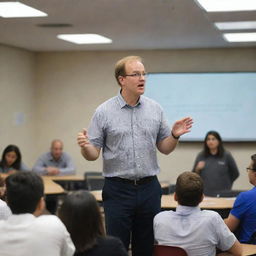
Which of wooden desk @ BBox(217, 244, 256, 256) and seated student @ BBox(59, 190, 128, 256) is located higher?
seated student @ BBox(59, 190, 128, 256)

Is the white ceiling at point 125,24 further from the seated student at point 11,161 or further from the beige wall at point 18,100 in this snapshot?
the seated student at point 11,161

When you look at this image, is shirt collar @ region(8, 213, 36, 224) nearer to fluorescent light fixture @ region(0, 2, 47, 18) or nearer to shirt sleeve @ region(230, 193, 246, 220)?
shirt sleeve @ region(230, 193, 246, 220)

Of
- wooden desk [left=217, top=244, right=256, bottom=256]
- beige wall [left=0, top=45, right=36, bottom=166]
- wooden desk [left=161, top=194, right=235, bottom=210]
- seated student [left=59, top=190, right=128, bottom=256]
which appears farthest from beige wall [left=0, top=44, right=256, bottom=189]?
seated student [left=59, top=190, right=128, bottom=256]

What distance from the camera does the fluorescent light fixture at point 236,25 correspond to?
7.13 metres

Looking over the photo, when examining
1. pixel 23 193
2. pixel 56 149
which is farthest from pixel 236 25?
pixel 23 193

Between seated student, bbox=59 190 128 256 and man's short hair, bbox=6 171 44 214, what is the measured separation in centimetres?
16

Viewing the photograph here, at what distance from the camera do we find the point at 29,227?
8.21 feet

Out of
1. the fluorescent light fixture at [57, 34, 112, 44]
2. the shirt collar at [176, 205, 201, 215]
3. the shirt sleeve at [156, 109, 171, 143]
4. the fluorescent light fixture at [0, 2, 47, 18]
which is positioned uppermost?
the fluorescent light fixture at [57, 34, 112, 44]

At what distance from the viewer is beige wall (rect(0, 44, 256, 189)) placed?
1010 centimetres

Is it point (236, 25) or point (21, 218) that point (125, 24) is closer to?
point (236, 25)

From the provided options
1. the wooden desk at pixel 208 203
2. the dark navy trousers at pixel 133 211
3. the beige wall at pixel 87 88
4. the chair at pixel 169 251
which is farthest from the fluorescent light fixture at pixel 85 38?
the chair at pixel 169 251

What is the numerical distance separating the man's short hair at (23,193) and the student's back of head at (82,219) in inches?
6.2

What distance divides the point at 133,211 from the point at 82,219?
99cm

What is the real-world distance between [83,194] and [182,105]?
24.7ft
